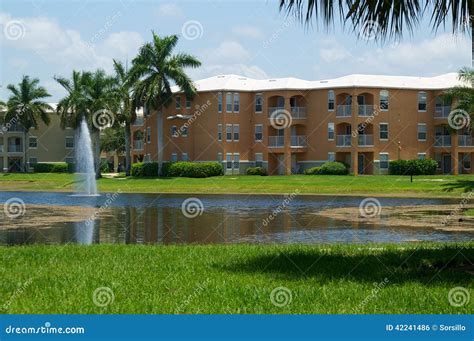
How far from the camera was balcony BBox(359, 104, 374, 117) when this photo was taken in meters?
67.8

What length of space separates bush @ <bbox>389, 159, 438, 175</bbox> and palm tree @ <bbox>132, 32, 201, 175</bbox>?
1951 cm

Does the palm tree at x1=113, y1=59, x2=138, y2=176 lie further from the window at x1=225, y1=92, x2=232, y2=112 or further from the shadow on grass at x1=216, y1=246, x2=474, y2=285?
the shadow on grass at x1=216, y1=246, x2=474, y2=285

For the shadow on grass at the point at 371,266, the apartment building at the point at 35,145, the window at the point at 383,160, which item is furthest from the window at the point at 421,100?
the shadow on grass at the point at 371,266

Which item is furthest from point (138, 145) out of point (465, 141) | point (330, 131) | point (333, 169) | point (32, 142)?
point (465, 141)

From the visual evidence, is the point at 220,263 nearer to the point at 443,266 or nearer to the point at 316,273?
the point at 316,273

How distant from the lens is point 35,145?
9806cm

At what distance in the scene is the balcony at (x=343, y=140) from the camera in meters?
67.8

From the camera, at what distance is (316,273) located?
37.0 ft

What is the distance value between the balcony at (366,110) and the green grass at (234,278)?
2114 inches

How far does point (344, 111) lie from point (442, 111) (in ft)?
31.4

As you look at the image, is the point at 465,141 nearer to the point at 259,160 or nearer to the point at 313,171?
the point at 313,171

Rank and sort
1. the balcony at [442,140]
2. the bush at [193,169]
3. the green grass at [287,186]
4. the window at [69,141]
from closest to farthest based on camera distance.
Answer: the green grass at [287,186] < the bush at [193,169] < the balcony at [442,140] < the window at [69,141]

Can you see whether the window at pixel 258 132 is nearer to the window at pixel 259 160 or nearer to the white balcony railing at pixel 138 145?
the window at pixel 259 160

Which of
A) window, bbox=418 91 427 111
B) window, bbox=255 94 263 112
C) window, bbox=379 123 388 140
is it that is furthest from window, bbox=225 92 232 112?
window, bbox=418 91 427 111
